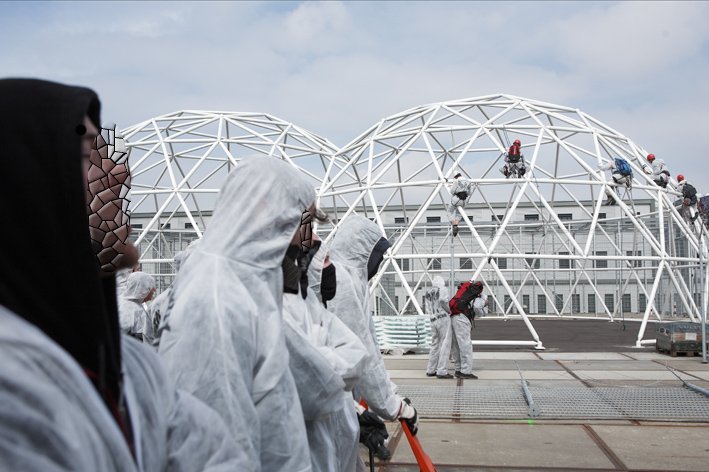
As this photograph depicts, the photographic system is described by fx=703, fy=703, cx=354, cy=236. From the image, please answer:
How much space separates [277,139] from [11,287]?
31.6 meters

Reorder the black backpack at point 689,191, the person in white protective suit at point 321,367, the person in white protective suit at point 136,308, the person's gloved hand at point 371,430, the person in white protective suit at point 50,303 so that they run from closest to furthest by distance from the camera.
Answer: the person in white protective suit at point 50,303 → the person in white protective suit at point 321,367 → the person's gloved hand at point 371,430 → the person in white protective suit at point 136,308 → the black backpack at point 689,191

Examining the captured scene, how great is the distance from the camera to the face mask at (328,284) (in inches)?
167

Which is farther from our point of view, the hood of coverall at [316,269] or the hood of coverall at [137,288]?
the hood of coverall at [137,288]

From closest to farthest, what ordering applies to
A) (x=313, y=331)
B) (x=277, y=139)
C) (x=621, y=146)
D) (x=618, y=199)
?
(x=313, y=331) → (x=618, y=199) → (x=621, y=146) → (x=277, y=139)

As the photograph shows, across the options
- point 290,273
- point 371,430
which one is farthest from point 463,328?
point 290,273

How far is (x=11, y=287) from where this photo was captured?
931 millimetres

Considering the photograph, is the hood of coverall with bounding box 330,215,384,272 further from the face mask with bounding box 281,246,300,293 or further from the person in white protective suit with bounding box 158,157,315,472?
the person in white protective suit with bounding box 158,157,315,472

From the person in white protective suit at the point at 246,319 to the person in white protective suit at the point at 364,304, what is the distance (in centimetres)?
124

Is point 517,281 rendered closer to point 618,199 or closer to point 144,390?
point 618,199

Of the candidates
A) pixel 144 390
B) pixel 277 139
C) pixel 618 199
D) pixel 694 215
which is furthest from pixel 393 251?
pixel 144 390

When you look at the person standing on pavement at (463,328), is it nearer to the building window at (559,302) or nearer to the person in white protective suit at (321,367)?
the person in white protective suit at (321,367)

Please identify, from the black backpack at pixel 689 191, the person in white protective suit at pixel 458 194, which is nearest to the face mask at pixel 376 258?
the person in white protective suit at pixel 458 194

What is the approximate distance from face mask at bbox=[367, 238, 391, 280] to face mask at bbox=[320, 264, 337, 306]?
1503 millimetres

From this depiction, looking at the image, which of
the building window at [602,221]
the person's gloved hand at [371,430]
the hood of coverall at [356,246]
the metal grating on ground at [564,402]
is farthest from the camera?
the building window at [602,221]
